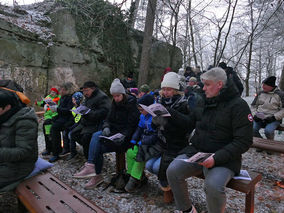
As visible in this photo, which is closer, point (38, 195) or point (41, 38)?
point (38, 195)

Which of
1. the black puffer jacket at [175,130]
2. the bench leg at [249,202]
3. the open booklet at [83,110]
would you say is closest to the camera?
the bench leg at [249,202]

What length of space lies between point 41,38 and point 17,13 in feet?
5.42

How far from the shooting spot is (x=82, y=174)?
3.46 m

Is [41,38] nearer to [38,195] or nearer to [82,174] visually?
[82,174]

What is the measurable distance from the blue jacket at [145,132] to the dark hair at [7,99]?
1.66 m

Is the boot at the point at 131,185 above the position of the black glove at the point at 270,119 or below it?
below

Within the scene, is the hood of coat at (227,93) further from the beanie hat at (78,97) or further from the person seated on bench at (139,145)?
the beanie hat at (78,97)

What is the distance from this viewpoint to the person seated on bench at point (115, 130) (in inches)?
131

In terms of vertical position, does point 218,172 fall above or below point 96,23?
below

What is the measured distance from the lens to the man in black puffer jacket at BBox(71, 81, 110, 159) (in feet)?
12.3

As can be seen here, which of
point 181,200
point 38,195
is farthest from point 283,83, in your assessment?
point 38,195

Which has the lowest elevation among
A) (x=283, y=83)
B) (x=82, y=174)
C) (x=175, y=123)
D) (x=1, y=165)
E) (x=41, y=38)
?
(x=82, y=174)

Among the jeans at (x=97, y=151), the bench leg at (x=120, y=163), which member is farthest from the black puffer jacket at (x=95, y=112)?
the bench leg at (x=120, y=163)

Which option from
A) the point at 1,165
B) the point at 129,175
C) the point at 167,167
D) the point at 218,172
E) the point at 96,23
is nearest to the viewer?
the point at 218,172
